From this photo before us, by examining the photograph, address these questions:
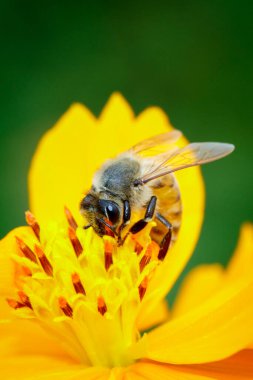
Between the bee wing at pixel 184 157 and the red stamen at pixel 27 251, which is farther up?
the bee wing at pixel 184 157

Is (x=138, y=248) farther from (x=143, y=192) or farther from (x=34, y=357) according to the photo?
(x=34, y=357)

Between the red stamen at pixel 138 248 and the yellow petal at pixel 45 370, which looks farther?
the red stamen at pixel 138 248

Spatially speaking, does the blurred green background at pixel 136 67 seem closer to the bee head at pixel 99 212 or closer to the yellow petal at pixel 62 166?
the yellow petal at pixel 62 166

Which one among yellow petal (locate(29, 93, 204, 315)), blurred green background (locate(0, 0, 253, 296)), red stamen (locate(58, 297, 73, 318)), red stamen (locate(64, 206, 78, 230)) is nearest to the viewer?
red stamen (locate(58, 297, 73, 318))

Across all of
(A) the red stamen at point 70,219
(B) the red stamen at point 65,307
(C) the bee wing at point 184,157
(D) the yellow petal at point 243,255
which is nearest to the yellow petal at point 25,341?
(B) the red stamen at point 65,307

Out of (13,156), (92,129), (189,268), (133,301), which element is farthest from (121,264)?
(13,156)

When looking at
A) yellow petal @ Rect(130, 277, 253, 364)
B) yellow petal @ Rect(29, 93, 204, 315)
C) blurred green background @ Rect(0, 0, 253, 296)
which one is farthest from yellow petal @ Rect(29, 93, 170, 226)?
blurred green background @ Rect(0, 0, 253, 296)

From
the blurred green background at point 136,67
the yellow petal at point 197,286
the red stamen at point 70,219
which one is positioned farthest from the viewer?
Answer: the blurred green background at point 136,67

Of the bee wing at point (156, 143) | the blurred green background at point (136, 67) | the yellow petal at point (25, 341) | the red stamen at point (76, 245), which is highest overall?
the blurred green background at point (136, 67)

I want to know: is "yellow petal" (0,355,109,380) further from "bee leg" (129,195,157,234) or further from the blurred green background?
the blurred green background
